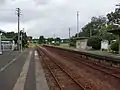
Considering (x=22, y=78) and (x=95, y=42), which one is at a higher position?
(x=95, y=42)

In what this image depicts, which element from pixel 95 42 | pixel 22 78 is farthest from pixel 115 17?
pixel 22 78

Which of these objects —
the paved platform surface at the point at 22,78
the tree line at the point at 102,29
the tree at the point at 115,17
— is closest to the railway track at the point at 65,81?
the paved platform surface at the point at 22,78

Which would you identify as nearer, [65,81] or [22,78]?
[65,81]

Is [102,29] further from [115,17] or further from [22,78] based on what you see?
[22,78]

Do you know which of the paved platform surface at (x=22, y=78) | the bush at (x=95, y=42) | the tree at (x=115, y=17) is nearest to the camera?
the paved platform surface at (x=22, y=78)

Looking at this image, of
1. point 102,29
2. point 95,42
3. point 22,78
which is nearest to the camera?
point 22,78

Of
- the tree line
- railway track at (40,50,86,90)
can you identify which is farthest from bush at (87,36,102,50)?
railway track at (40,50,86,90)

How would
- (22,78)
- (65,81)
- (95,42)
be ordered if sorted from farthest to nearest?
(95,42), (22,78), (65,81)

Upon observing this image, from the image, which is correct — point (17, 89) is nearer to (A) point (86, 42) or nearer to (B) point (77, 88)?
(B) point (77, 88)

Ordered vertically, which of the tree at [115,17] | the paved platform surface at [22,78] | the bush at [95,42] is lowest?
the paved platform surface at [22,78]

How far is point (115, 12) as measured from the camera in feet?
393

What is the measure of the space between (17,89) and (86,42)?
7578 centimetres

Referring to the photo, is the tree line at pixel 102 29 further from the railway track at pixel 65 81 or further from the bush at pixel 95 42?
the railway track at pixel 65 81

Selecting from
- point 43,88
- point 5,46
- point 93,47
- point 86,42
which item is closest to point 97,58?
point 43,88
